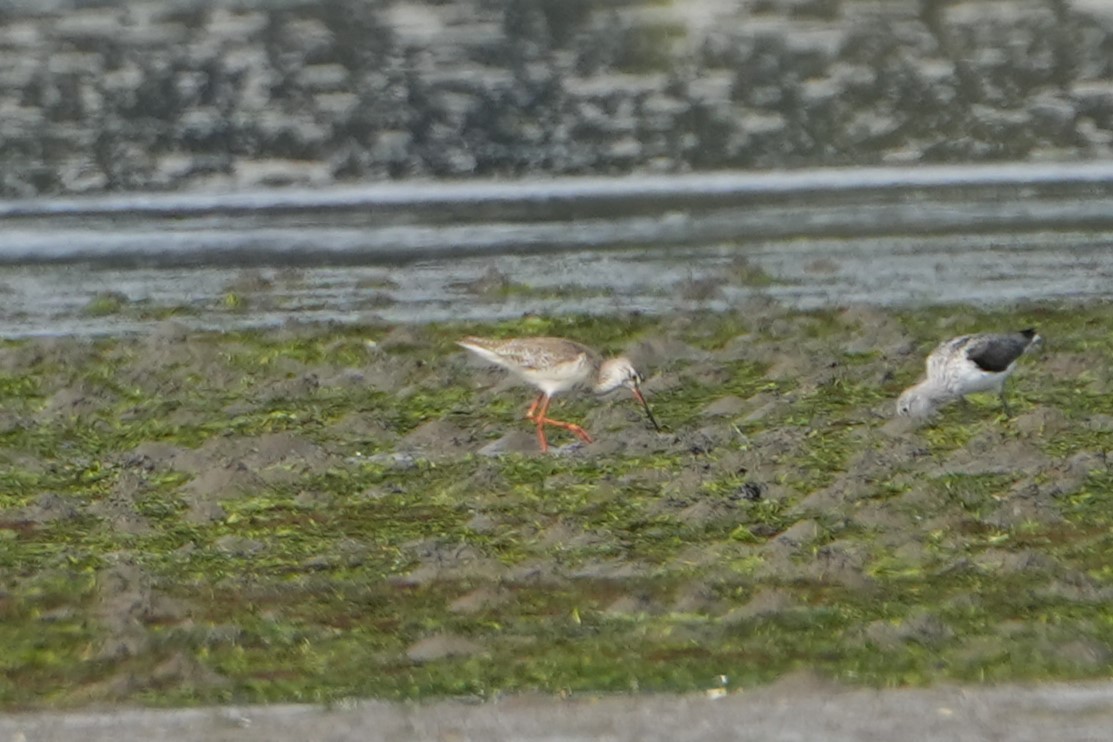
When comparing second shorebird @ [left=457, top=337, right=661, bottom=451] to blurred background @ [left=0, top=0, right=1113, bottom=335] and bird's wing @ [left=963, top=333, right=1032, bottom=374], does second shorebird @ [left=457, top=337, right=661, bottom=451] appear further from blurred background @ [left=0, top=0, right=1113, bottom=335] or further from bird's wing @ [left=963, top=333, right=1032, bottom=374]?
blurred background @ [left=0, top=0, right=1113, bottom=335]

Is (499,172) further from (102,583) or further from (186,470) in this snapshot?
(102,583)

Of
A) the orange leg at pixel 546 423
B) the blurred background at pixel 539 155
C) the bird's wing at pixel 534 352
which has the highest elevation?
the bird's wing at pixel 534 352

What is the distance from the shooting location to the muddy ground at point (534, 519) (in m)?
A: 9.59

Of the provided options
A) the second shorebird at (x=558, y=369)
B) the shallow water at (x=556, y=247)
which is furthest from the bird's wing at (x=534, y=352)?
the shallow water at (x=556, y=247)

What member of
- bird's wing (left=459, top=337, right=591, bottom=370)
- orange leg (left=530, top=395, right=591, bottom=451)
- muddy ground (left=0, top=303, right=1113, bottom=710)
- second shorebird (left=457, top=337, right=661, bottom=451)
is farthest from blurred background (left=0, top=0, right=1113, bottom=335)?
orange leg (left=530, top=395, right=591, bottom=451)

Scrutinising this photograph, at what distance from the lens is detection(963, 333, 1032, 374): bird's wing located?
13.8 meters

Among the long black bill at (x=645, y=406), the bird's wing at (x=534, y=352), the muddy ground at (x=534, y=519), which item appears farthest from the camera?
the bird's wing at (x=534, y=352)

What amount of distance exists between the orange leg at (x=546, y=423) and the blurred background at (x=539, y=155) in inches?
136

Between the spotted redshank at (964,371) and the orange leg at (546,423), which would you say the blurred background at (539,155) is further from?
the orange leg at (546,423)

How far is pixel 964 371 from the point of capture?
1362 centimetres

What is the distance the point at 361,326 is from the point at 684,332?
2.31m

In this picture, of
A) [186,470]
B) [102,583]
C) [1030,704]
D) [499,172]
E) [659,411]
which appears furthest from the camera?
[499,172]

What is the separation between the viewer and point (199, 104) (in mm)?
→ 28391

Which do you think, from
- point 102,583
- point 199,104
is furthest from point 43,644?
point 199,104
